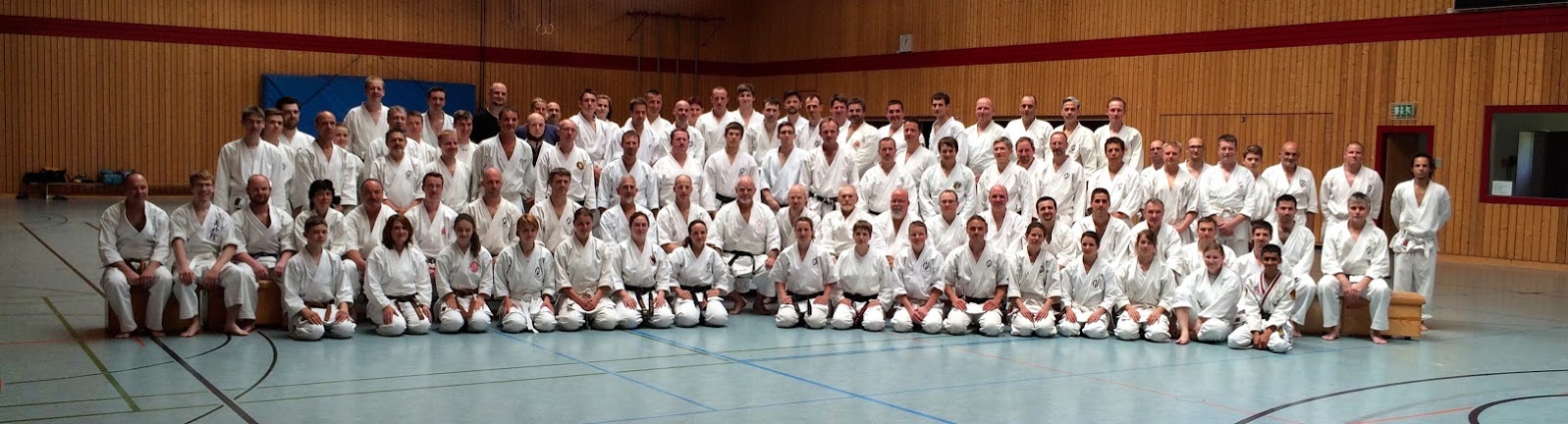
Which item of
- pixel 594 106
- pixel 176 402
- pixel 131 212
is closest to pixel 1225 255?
pixel 594 106

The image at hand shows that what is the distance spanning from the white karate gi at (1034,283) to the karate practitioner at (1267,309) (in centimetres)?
141

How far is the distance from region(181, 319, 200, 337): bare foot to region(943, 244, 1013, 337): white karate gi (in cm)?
555

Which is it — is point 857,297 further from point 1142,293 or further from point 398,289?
point 398,289

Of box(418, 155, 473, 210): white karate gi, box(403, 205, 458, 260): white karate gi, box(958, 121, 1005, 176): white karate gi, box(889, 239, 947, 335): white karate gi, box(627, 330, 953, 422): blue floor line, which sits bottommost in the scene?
box(627, 330, 953, 422): blue floor line

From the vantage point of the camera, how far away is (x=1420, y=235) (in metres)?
10.7

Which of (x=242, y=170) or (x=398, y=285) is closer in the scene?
(x=398, y=285)

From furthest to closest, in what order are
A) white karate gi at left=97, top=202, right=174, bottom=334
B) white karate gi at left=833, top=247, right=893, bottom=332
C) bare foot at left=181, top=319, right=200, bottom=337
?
white karate gi at left=833, top=247, right=893, bottom=332
bare foot at left=181, top=319, right=200, bottom=337
white karate gi at left=97, top=202, right=174, bottom=334

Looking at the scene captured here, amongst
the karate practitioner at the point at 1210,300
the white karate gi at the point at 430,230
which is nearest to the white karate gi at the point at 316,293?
the white karate gi at the point at 430,230

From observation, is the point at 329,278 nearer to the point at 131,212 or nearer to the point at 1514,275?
the point at 131,212

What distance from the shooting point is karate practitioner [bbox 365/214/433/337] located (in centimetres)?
906

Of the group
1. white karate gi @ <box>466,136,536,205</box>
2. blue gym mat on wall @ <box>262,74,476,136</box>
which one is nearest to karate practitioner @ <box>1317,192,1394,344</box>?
white karate gi @ <box>466,136,536,205</box>

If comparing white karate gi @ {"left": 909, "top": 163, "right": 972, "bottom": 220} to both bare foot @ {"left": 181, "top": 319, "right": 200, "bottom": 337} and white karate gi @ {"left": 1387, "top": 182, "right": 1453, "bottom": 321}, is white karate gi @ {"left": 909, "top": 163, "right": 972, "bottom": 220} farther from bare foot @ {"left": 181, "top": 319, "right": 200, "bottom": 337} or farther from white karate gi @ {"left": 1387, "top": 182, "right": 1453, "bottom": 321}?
bare foot @ {"left": 181, "top": 319, "right": 200, "bottom": 337}

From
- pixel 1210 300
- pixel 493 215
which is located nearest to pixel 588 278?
pixel 493 215

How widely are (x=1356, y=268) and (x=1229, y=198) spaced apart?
1.44 metres
